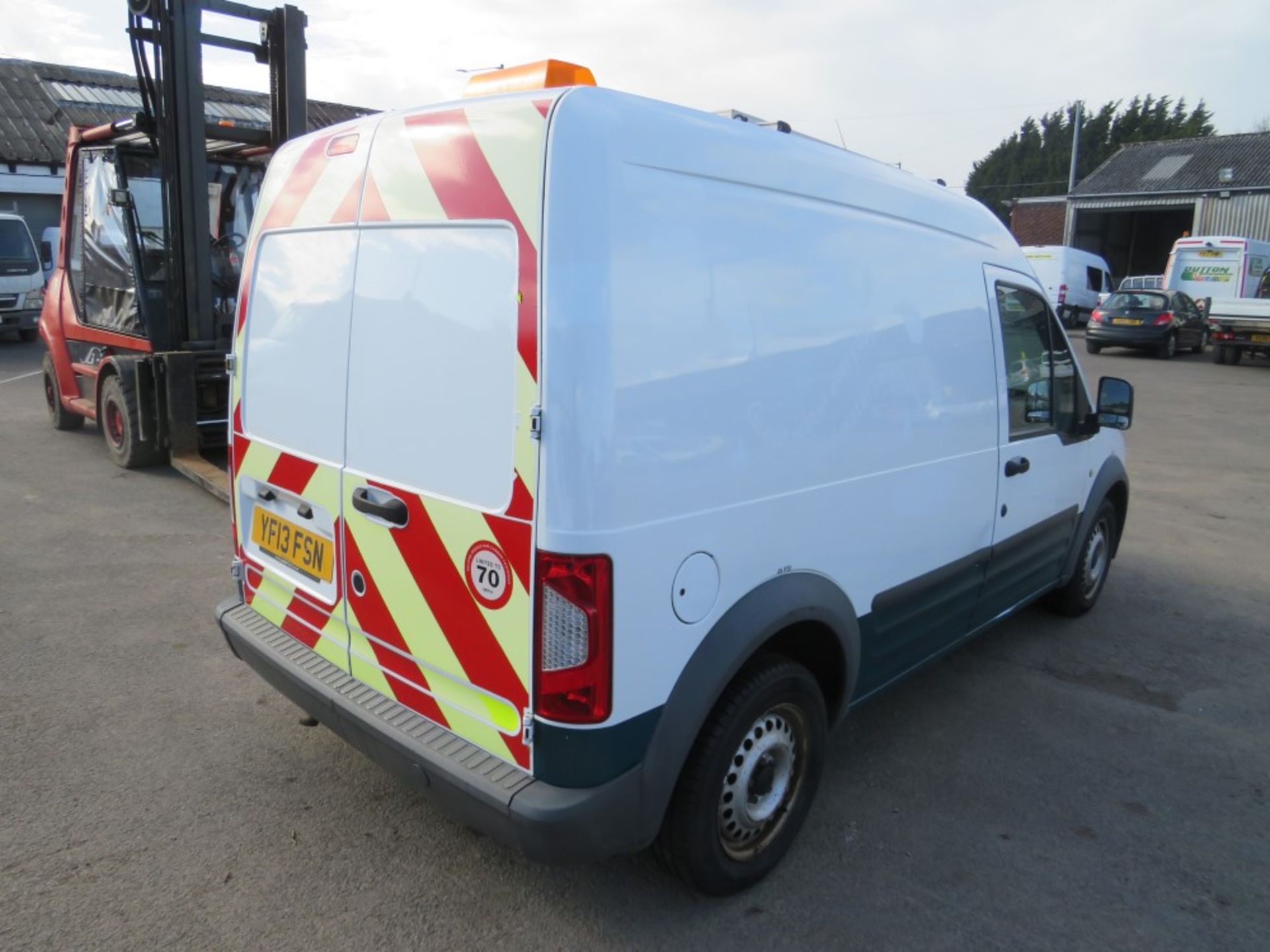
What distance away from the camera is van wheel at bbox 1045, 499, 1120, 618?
16.5ft

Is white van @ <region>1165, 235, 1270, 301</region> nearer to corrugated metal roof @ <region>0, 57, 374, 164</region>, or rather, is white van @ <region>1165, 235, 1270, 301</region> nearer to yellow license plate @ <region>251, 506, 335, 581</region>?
corrugated metal roof @ <region>0, 57, 374, 164</region>

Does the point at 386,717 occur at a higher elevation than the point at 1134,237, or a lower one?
lower

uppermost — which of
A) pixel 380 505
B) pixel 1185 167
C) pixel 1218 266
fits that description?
pixel 1185 167

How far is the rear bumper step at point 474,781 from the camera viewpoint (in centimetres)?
226

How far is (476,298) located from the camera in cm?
233

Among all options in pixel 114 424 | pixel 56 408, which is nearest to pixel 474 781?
pixel 114 424

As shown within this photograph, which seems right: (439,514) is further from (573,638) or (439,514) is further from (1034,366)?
(1034,366)

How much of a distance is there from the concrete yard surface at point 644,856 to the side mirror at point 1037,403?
4.17ft

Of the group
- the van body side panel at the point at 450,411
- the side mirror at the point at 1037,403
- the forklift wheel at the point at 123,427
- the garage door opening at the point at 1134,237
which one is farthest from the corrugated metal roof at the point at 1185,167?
the van body side panel at the point at 450,411

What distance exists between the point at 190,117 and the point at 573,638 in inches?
264

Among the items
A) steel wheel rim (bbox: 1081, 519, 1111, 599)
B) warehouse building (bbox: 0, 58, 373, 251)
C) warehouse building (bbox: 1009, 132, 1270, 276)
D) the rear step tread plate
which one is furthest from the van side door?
warehouse building (bbox: 1009, 132, 1270, 276)

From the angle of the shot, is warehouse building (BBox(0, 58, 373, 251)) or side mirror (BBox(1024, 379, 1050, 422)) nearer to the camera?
side mirror (BBox(1024, 379, 1050, 422))

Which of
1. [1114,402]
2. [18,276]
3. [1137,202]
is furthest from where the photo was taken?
[1137,202]

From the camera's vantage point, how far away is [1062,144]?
236 feet
